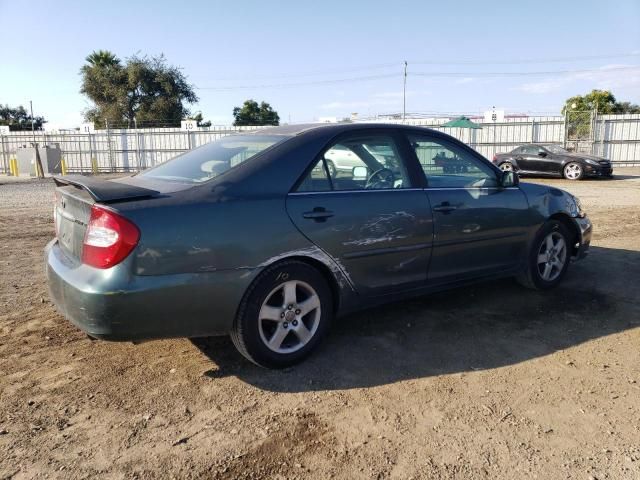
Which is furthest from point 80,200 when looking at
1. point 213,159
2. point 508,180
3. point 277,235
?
point 508,180

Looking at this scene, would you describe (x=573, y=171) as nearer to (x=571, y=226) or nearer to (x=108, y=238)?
(x=571, y=226)

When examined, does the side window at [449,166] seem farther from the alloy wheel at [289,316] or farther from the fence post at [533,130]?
the fence post at [533,130]

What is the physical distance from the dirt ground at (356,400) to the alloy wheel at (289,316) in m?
0.20

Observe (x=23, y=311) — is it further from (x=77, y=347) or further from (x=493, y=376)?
(x=493, y=376)

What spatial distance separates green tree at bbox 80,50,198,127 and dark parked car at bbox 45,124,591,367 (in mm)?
38631

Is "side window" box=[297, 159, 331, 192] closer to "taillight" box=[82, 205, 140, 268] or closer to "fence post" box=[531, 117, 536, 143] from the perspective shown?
"taillight" box=[82, 205, 140, 268]

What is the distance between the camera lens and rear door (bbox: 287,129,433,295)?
11.4 ft

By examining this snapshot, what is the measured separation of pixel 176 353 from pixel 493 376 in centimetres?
214

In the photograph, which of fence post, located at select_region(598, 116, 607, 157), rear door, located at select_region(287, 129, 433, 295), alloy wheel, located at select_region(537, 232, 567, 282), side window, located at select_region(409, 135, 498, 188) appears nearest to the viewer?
rear door, located at select_region(287, 129, 433, 295)

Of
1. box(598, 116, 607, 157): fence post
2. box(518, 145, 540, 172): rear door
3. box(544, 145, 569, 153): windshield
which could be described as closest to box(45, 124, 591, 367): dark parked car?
box(518, 145, 540, 172): rear door

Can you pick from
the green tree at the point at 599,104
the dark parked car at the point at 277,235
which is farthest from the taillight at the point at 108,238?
the green tree at the point at 599,104

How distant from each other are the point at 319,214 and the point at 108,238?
1.28 meters

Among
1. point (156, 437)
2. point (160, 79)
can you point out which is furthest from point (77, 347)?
point (160, 79)

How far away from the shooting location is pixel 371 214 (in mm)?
3693
